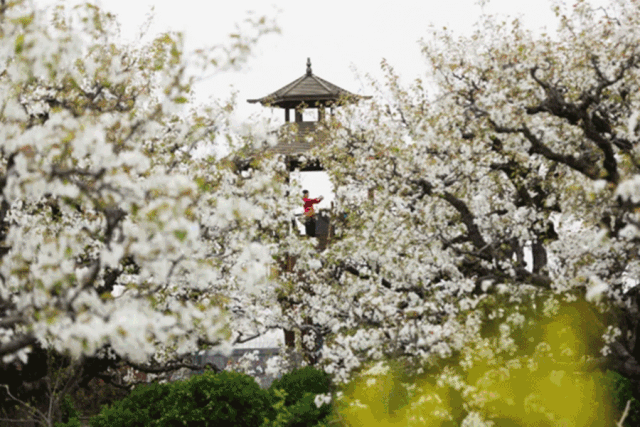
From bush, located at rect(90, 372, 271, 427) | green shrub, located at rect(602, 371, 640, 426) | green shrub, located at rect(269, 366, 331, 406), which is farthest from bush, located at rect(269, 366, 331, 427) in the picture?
green shrub, located at rect(602, 371, 640, 426)

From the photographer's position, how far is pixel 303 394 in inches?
568

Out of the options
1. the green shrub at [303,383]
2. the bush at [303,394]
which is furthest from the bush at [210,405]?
the green shrub at [303,383]

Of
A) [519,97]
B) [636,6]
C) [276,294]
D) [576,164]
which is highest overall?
[636,6]

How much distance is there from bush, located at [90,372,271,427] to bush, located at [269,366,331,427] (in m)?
0.58

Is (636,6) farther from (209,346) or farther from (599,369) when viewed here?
(209,346)

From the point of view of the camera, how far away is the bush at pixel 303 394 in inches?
480

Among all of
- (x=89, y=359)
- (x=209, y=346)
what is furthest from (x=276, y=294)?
(x=89, y=359)

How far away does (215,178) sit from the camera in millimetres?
12125

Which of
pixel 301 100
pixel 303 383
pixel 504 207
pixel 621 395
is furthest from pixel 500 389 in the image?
pixel 301 100

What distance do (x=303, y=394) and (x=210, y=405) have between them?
2.04 m

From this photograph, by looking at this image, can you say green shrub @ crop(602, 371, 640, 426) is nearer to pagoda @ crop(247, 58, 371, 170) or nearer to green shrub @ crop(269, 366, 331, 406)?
green shrub @ crop(269, 366, 331, 406)

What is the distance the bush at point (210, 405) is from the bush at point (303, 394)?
23.0 inches

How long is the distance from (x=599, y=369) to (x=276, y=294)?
29.3 ft

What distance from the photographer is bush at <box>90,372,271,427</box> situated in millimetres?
13328
